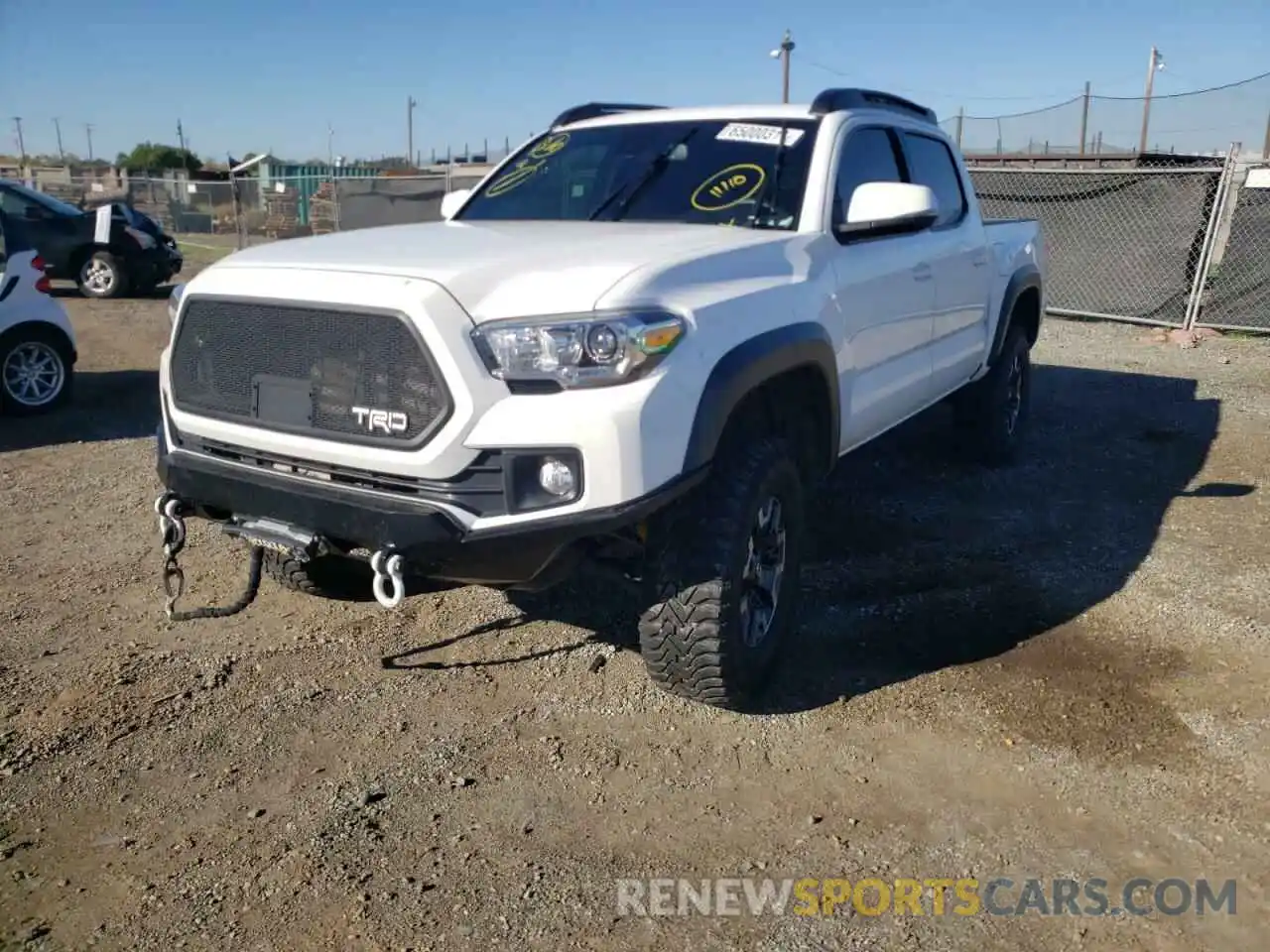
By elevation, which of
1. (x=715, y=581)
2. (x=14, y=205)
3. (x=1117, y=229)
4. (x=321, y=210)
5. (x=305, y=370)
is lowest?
(x=715, y=581)

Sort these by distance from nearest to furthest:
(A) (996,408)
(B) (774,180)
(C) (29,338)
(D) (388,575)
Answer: (D) (388,575), (B) (774,180), (A) (996,408), (C) (29,338)

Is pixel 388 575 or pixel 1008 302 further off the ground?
pixel 1008 302

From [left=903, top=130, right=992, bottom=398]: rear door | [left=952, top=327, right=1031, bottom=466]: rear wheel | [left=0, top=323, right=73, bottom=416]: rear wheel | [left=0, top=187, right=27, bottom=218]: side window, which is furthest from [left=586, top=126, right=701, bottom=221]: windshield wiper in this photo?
[left=0, top=187, right=27, bottom=218]: side window

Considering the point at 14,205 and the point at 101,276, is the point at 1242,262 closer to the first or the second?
the point at 101,276

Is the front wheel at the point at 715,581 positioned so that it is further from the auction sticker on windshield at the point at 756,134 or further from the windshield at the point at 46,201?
the windshield at the point at 46,201

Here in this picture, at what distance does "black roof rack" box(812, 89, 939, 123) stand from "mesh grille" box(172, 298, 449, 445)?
229 centimetres

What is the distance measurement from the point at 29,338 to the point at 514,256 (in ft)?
20.1

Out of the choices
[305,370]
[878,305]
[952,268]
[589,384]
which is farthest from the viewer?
[952,268]

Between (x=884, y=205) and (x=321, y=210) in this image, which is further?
(x=321, y=210)

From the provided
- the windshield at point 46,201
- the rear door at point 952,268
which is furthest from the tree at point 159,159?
the rear door at point 952,268

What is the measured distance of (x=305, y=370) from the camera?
3.04 m

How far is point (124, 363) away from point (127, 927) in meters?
8.52

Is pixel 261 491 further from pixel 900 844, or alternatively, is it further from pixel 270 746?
pixel 900 844

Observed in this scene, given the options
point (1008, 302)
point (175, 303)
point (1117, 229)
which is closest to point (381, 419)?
point (175, 303)
